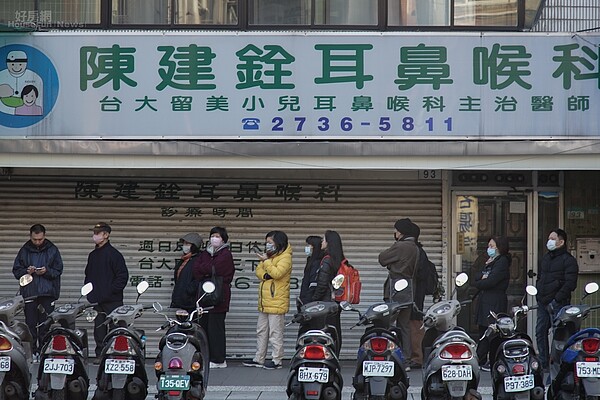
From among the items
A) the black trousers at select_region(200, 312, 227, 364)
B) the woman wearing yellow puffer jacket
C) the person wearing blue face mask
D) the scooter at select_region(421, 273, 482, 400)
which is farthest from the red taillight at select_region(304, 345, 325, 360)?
the person wearing blue face mask

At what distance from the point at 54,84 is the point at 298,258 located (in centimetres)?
398

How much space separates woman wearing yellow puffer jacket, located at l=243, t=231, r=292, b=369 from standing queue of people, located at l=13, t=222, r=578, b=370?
1cm

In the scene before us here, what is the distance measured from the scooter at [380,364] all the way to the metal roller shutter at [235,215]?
13.2 ft

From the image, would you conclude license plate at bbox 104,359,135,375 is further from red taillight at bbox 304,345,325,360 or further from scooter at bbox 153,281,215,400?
red taillight at bbox 304,345,325,360

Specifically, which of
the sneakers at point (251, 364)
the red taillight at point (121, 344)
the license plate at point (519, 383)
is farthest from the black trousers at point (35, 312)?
the license plate at point (519, 383)

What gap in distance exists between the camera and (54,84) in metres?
13.1

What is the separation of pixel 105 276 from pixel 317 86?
3619mm

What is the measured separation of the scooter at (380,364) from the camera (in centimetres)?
976

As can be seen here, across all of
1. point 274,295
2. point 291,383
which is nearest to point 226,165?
point 274,295

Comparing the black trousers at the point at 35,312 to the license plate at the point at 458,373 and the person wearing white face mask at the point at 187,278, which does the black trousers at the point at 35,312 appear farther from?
the license plate at the point at 458,373

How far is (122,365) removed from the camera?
985cm

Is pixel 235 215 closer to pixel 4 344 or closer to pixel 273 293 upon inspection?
pixel 273 293

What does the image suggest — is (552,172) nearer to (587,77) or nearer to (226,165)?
(587,77)

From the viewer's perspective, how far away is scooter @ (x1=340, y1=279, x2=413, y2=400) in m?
9.76
